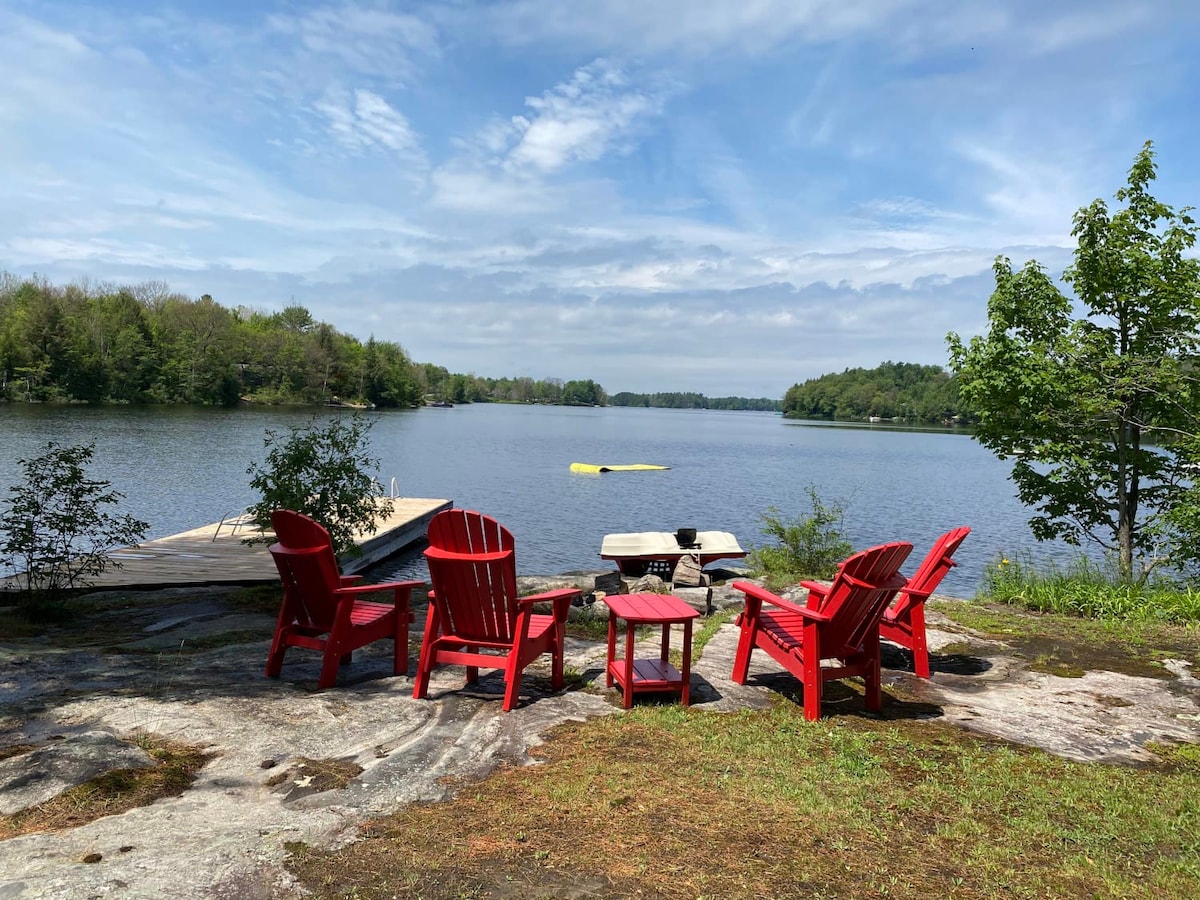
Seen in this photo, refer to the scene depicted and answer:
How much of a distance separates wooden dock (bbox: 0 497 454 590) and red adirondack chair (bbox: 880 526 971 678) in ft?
20.8

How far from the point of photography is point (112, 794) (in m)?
3.20

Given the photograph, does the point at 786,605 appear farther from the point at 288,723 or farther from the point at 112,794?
the point at 112,794

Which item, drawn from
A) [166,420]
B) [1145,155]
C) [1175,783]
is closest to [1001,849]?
[1175,783]

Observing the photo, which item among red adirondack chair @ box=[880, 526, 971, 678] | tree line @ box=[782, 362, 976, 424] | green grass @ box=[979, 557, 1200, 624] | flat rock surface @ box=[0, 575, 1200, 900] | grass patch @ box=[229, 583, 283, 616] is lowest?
grass patch @ box=[229, 583, 283, 616]

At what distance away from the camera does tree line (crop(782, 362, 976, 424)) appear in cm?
12800

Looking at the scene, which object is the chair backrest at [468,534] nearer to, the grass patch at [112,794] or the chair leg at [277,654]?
the chair leg at [277,654]

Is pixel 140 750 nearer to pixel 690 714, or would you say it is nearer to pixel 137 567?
pixel 690 714

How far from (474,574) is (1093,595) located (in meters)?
8.10

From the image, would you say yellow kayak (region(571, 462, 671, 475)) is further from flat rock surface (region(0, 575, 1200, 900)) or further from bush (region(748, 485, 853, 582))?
flat rock surface (region(0, 575, 1200, 900))

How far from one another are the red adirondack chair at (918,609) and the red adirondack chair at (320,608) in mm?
3692

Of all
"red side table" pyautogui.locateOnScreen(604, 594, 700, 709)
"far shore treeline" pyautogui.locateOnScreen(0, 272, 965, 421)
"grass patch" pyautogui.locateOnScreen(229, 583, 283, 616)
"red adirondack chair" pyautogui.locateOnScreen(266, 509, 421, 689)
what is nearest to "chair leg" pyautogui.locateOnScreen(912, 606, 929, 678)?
"red side table" pyautogui.locateOnScreen(604, 594, 700, 709)

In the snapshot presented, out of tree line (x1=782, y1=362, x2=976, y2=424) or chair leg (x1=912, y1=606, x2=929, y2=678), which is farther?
tree line (x1=782, y1=362, x2=976, y2=424)

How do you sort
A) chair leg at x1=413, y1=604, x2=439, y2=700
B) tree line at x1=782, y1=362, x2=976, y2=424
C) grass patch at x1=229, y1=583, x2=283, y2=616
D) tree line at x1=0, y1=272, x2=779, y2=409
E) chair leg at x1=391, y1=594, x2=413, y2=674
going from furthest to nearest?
tree line at x1=782, y1=362, x2=976, y2=424
tree line at x1=0, y1=272, x2=779, y2=409
grass patch at x1=229, y1=583, x2=283, y2=616
chair leg at x1=391, y1=594, x2=413, y2=674
chair leg at x1=413, y1=604, x2=439, y2=700

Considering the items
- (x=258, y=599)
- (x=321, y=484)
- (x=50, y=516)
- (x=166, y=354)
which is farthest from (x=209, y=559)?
(x=166, y=354)
